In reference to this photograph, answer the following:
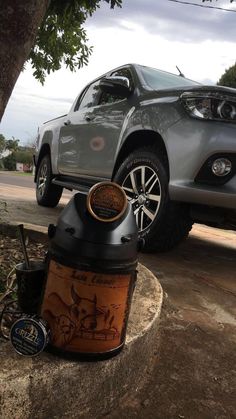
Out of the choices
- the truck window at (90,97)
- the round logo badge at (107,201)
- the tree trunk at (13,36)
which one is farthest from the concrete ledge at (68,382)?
the truck window at (90,97)

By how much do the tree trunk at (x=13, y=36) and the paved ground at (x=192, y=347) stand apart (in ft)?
4.70

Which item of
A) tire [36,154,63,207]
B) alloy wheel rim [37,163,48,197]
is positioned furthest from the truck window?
alloy wheel rim [37,163,48,197]

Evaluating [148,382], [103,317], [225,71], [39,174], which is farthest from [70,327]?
[225,71]

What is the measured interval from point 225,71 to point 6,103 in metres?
13.8

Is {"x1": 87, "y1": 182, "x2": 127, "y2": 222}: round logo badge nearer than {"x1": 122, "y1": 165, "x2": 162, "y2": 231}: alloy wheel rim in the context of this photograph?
Yes

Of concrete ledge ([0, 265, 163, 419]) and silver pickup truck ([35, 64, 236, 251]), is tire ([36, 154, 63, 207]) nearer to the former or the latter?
silver pickup truck ([35, 64, 236, 251])

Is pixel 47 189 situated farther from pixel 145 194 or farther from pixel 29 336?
pixel 29 336

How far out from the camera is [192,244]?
525 cm

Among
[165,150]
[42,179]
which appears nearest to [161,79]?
[165,150]

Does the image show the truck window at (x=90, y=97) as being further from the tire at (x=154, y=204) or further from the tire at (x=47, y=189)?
the tire at (x=154, y=204)

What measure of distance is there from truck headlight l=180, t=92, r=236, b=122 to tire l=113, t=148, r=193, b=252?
525mm

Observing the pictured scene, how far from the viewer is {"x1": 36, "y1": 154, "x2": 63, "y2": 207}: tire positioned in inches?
273

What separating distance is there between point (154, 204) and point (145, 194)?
0.12m

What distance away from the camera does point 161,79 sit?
16.2 ft
